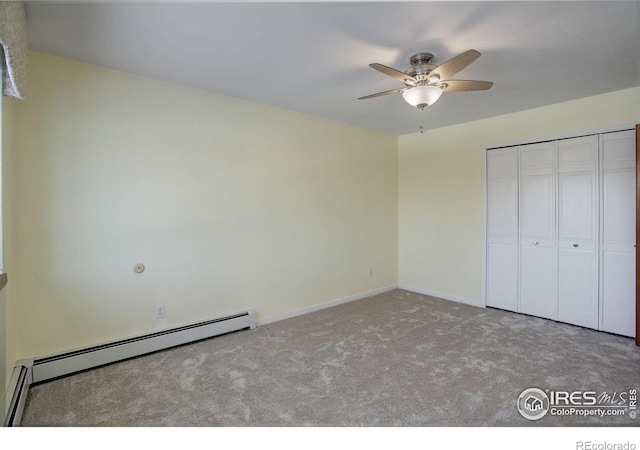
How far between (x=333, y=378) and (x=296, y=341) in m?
0.77

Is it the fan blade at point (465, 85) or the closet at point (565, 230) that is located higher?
the fan blade at point (465, 85)

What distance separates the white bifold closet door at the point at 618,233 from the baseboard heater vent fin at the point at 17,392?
474cm

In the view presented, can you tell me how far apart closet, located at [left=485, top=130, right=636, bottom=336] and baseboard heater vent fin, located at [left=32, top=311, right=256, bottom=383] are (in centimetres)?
311

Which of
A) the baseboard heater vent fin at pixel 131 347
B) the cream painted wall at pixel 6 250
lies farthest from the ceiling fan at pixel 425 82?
the baseboard heater vent fin at pixel 131 347

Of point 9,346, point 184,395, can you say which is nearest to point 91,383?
point 9,346

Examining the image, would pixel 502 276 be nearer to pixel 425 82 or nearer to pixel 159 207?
pixel 425 82

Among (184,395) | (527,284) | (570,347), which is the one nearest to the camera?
(184,395)

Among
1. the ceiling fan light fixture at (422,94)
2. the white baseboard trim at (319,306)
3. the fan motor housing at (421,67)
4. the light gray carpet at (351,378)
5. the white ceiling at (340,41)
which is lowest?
the light gray carpet at (351,378)

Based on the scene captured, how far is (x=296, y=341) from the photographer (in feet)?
9.98

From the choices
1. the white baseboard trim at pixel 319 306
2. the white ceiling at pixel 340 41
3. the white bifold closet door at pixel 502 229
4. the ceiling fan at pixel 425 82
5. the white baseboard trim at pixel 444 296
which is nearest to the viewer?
the white ceiling at pixel 340 41

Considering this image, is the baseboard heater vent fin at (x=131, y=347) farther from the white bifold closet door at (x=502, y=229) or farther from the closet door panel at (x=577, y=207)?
the closet door panel at (x=577, y=207)

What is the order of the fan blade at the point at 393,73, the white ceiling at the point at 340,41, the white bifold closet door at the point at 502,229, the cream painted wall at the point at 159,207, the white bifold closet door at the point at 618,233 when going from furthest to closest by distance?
1. the white bifold closet door at the point at 502,229
2. the white bifold closet door at the point at 618,233
3. the cream painted wall at the point at 159,207
4. the fan blade at the point at 393,73
5. the white ceiling at the point at 340,41

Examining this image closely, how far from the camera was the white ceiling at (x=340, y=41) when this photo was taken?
184 centimetres

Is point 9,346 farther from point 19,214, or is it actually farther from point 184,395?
point 184,395
